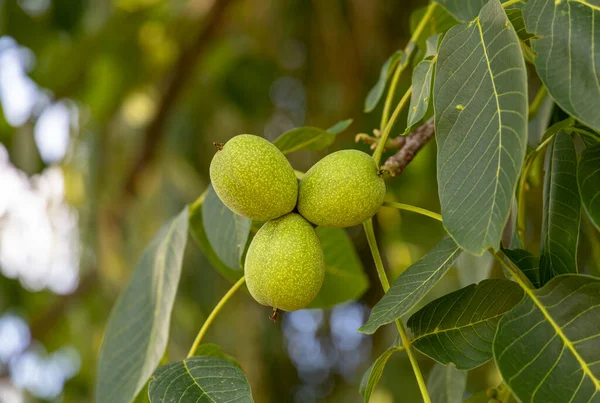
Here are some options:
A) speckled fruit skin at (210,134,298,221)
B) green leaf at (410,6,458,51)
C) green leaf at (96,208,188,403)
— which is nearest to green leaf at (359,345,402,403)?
speckled fruit skin at (210,134,298,221)

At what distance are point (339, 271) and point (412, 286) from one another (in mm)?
593

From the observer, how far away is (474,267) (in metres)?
1.24

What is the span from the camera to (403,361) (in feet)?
7.97

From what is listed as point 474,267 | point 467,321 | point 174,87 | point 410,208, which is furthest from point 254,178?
point 174,87

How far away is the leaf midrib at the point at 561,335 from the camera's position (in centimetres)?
69

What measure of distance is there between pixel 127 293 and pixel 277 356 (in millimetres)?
2192

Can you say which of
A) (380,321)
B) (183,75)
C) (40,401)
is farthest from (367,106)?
(40,401)

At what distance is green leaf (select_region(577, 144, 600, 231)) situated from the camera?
2.47 ft

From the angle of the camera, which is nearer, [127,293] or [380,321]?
[380,321]

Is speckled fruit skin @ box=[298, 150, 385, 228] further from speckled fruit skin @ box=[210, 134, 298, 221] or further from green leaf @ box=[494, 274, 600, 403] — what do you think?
green leaf @ box=[494, 274, 600, 403]

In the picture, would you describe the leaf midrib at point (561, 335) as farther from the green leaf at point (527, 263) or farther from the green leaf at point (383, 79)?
the green leaf at point (383, 79)

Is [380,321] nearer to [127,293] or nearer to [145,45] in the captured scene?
[127,293]

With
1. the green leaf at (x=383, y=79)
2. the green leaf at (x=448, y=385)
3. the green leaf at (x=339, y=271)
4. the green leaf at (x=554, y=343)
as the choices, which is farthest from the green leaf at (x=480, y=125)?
the green leaf at (x=339, y=271)

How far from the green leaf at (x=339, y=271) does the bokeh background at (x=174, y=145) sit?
3.75 ft
